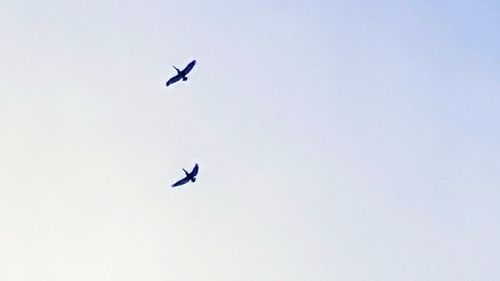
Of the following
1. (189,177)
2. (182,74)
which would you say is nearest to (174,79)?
(182,74)

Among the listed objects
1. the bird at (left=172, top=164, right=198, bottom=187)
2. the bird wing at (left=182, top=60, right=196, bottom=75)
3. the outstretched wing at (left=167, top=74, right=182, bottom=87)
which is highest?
the bird wing at (left=182, top=60, right=196, bottom=75)

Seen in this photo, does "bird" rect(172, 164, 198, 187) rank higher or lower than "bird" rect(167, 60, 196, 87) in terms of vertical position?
lower

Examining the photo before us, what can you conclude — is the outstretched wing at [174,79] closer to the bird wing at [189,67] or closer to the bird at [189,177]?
the bird wing at [189,67]

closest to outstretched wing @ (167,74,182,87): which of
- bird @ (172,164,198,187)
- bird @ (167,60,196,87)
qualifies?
bird @ (167,60,196,87)

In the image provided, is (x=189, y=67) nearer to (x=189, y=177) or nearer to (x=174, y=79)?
(x=174, y=79)

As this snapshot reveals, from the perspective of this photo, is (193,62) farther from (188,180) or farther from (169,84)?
(188,180)

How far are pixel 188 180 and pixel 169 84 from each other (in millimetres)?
12591

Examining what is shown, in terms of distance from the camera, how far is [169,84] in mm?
131625

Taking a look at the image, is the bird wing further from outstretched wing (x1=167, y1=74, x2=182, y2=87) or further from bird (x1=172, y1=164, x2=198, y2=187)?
bird (x1=172, y1=164, x2=198, y2=187)

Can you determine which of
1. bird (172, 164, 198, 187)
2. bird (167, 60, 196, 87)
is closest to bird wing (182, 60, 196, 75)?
bird (167, 60, 196, 87)

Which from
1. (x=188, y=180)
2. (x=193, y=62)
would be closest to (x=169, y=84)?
(x=193, y=62)

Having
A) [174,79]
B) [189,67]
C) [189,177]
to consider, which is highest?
[189,67]

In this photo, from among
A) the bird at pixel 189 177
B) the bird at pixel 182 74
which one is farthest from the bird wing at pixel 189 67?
the bird at pixel 189 177

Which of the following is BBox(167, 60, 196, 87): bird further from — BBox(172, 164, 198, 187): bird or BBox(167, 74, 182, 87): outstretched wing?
BBox(172, 164, 198, 187): bird
